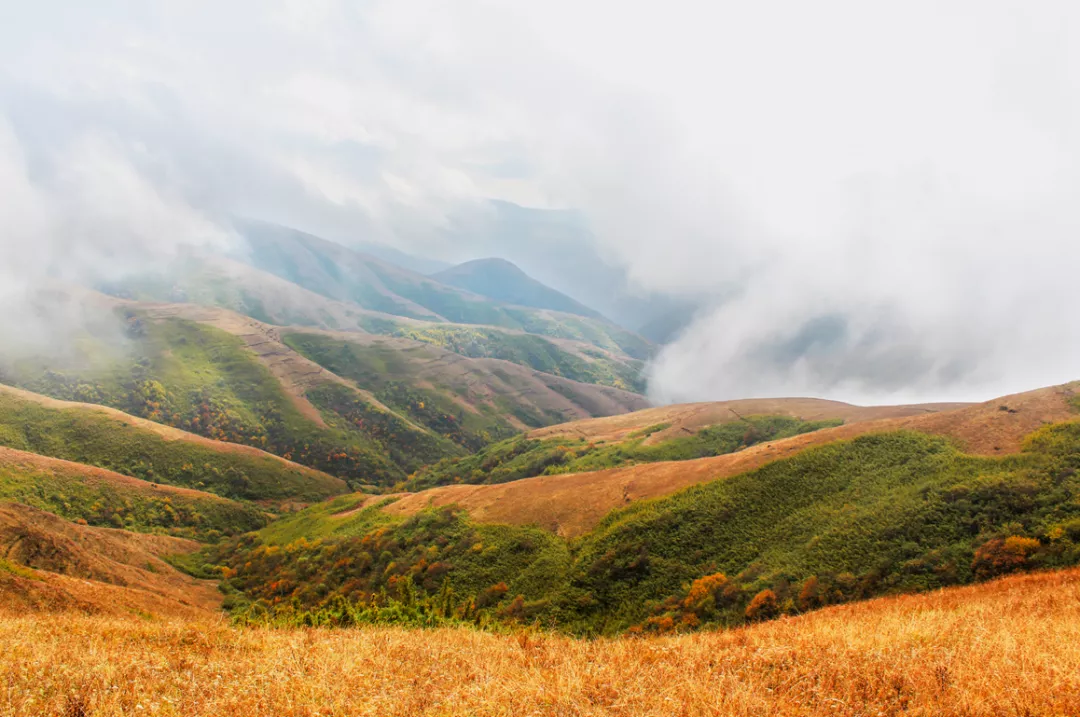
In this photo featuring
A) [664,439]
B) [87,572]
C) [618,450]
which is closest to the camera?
[87,572]

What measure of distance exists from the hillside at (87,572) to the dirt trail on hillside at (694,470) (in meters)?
30.7

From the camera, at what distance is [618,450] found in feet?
343

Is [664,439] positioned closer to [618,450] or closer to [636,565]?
[618,450]

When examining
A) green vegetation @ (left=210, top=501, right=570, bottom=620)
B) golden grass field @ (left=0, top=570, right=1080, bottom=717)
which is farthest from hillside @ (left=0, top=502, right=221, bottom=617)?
golden grass field @ (left=0, top=570, right=1080, bottom=717)

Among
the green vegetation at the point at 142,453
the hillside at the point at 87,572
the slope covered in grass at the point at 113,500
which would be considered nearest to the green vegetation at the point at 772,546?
the hillside at the point at 87,572

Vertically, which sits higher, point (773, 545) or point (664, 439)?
Answer: point (664, 439)

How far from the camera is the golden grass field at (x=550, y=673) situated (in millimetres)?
6969

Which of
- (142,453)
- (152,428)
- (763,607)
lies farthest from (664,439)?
(152,428)

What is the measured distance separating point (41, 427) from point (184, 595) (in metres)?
136

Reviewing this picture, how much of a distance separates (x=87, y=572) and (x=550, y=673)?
53418mm

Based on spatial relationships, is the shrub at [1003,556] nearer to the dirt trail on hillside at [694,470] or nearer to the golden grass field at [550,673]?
the dirt trail on hillside at [694,470]

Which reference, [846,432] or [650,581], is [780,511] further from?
[846,432]

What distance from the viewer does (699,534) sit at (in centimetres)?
3894

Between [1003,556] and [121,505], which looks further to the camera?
[121,505]
